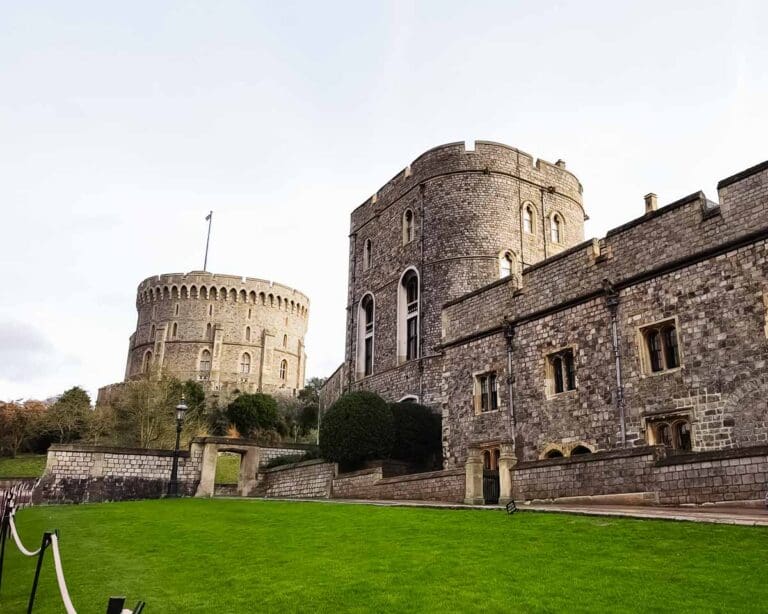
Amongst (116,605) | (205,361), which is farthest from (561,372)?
(205,361)

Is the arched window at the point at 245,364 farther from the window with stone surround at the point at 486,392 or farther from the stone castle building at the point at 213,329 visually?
the window with stone surround at the point at 486,392

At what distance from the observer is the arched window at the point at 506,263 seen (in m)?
26.5

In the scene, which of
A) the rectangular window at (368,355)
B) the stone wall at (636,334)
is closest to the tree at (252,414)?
the rectangular window at (368,355)

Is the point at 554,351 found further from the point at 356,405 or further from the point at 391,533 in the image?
the point at 391,533

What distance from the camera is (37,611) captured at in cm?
615

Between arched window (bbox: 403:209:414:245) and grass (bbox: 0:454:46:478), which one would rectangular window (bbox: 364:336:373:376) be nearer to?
arched window (bbox: 403:209:414:245)

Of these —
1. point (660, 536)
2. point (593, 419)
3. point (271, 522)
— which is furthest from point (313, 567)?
point (593, 419)

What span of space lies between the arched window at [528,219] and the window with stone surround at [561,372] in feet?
35.2

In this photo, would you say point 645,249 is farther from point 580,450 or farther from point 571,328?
point 580,450

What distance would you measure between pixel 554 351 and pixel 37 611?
14.2 meters

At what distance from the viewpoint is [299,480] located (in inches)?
993

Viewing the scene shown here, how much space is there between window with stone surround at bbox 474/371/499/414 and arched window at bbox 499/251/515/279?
23.1 feet

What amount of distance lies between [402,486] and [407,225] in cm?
1395

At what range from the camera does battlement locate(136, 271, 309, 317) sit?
226 feet
